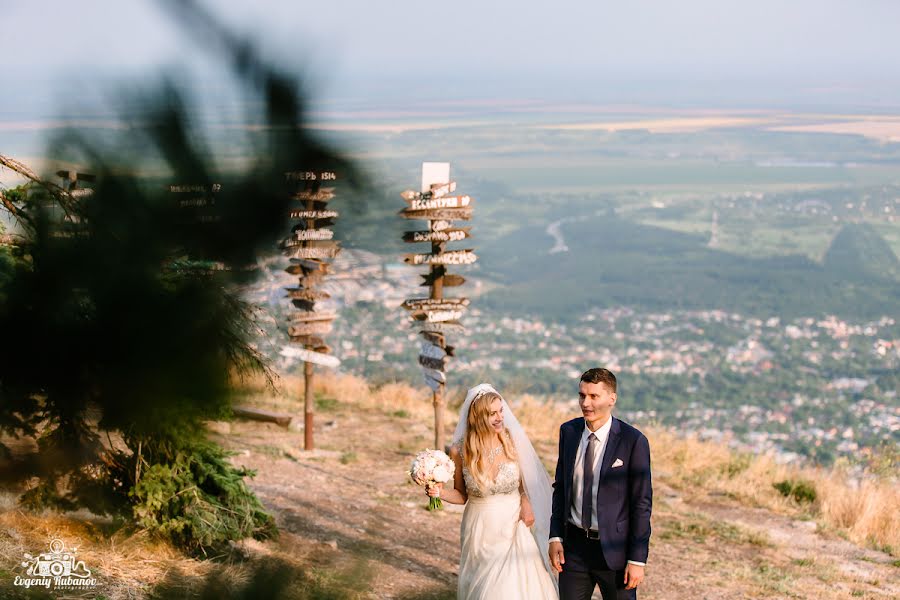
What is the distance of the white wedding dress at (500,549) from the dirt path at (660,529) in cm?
87

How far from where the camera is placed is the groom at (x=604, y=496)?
14.3ft

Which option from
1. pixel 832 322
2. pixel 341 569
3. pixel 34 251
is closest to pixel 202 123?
pixel 34 251

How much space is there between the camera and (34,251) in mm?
1079

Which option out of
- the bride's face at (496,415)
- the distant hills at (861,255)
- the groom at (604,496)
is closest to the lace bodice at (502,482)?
the bride's face at (496,415)

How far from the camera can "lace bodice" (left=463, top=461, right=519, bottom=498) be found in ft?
17.1

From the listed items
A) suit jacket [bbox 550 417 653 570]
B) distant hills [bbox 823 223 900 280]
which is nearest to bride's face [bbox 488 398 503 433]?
suit jacket [bbox 550 417 653 570]

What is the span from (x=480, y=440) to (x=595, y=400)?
3.61 feet

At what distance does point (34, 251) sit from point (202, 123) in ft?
0.88

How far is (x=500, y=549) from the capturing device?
17.0 feet

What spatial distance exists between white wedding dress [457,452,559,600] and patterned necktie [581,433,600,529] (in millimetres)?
756

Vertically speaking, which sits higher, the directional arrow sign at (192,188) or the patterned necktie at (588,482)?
the directional arrow sign at (192,188)

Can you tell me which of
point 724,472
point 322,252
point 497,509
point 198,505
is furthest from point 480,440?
point 724,472

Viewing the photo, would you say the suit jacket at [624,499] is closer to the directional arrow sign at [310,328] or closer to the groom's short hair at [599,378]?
the groom's short hair at [599,378]

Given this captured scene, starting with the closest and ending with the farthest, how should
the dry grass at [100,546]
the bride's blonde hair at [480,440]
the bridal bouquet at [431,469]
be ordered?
the dry grass at [100,546] < the bridal bouquet at [431,469] < the bride's blonde hair at [480,440]
